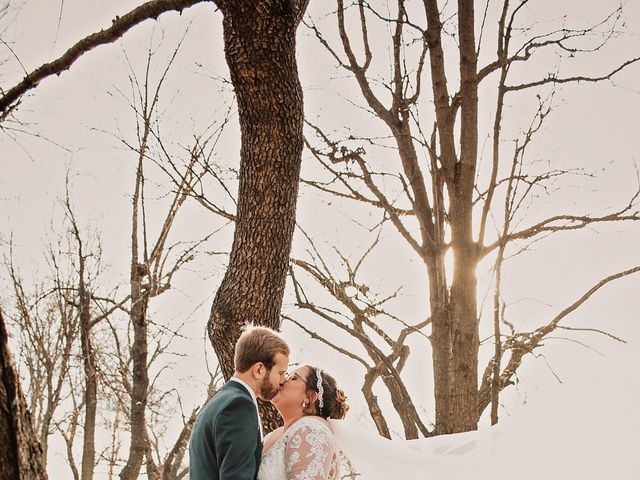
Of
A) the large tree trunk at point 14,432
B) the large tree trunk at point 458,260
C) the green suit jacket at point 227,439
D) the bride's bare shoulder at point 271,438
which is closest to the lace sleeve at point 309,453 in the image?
the bride's bare shoulder at point 271,438

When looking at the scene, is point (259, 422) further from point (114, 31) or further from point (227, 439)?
point (114, 31)

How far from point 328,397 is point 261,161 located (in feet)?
4.52

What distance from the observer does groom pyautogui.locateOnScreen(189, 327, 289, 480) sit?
2.81 metres

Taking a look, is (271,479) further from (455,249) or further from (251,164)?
(455,249)

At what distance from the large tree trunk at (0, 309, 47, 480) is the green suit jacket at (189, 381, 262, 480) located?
711 millimetres

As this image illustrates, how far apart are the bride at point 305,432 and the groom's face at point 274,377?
0.34 metres

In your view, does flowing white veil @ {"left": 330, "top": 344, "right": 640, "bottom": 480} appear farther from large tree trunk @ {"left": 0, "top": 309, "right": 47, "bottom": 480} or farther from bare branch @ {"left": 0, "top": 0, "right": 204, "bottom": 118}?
bare branch @ {"left": 0, "top": 0, "right": 204, "bottom": 118}

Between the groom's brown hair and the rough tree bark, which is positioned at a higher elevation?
the rough tree bark

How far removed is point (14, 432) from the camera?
234cm

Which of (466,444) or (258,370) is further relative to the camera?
(466,444)

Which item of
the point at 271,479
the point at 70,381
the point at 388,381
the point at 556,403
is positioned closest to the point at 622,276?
the point at 388,381

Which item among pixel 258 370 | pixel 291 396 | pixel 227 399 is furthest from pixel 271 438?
pixel 227 399

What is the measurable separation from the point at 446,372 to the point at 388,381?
57.0 inches

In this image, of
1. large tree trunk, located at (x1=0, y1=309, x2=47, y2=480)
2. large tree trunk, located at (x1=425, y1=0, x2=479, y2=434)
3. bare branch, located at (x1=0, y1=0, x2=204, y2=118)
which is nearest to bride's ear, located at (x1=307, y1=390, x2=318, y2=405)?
large tree trunk, located at (x1=425, y1=0, x2=479, y2=434)
